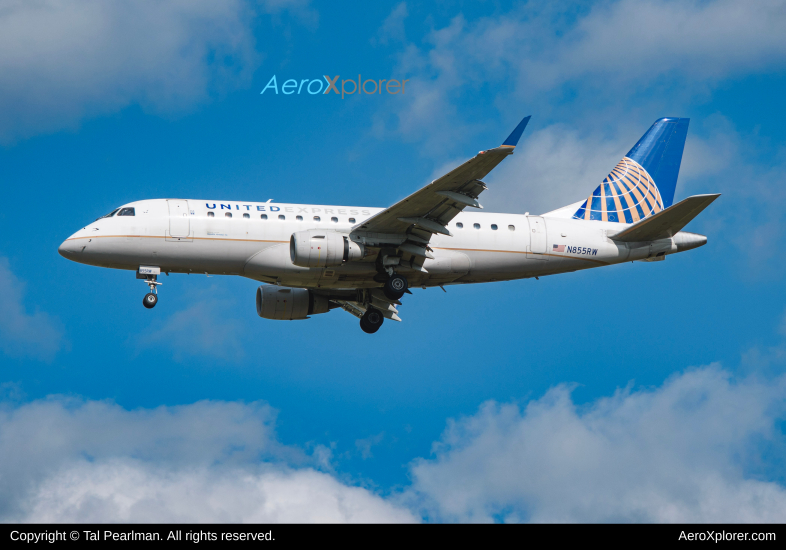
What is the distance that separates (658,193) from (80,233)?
25.8 metres

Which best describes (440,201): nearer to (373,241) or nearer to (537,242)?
(373,241)

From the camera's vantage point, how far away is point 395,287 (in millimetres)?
34688

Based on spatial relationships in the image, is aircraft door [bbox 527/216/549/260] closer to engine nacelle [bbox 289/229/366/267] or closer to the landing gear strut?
engine nacelle [bbox 289/229/366/267]

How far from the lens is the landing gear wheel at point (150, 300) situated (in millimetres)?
33812

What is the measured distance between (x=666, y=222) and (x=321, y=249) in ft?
46.0

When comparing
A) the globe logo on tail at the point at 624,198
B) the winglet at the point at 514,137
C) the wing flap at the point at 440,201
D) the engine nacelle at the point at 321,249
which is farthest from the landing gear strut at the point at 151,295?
the globe logo on tail at the point at 624,198

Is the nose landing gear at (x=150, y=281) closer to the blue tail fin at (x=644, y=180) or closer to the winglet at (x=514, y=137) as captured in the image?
the winglet at (x=514, y=137)

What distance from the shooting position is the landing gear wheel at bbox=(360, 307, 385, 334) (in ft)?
127

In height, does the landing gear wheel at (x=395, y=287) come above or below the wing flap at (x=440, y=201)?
below

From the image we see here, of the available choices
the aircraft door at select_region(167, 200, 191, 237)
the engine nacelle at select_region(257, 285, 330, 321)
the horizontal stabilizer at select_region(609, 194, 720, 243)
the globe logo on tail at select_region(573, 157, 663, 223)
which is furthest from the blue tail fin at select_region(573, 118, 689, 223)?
the aircraft door at select_region(167, 200, 191, 237)

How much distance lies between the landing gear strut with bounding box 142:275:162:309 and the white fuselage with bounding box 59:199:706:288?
645 mm

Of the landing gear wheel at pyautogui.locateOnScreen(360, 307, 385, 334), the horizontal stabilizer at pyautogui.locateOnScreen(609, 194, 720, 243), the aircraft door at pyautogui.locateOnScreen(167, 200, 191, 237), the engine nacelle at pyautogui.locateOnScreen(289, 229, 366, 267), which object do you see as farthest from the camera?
the landing gear wheel at pyautogui.locateOnScreen(360, 307, 385, 334)

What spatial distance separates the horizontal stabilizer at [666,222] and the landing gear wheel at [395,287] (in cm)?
915

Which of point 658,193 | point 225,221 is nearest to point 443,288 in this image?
point 225,221
